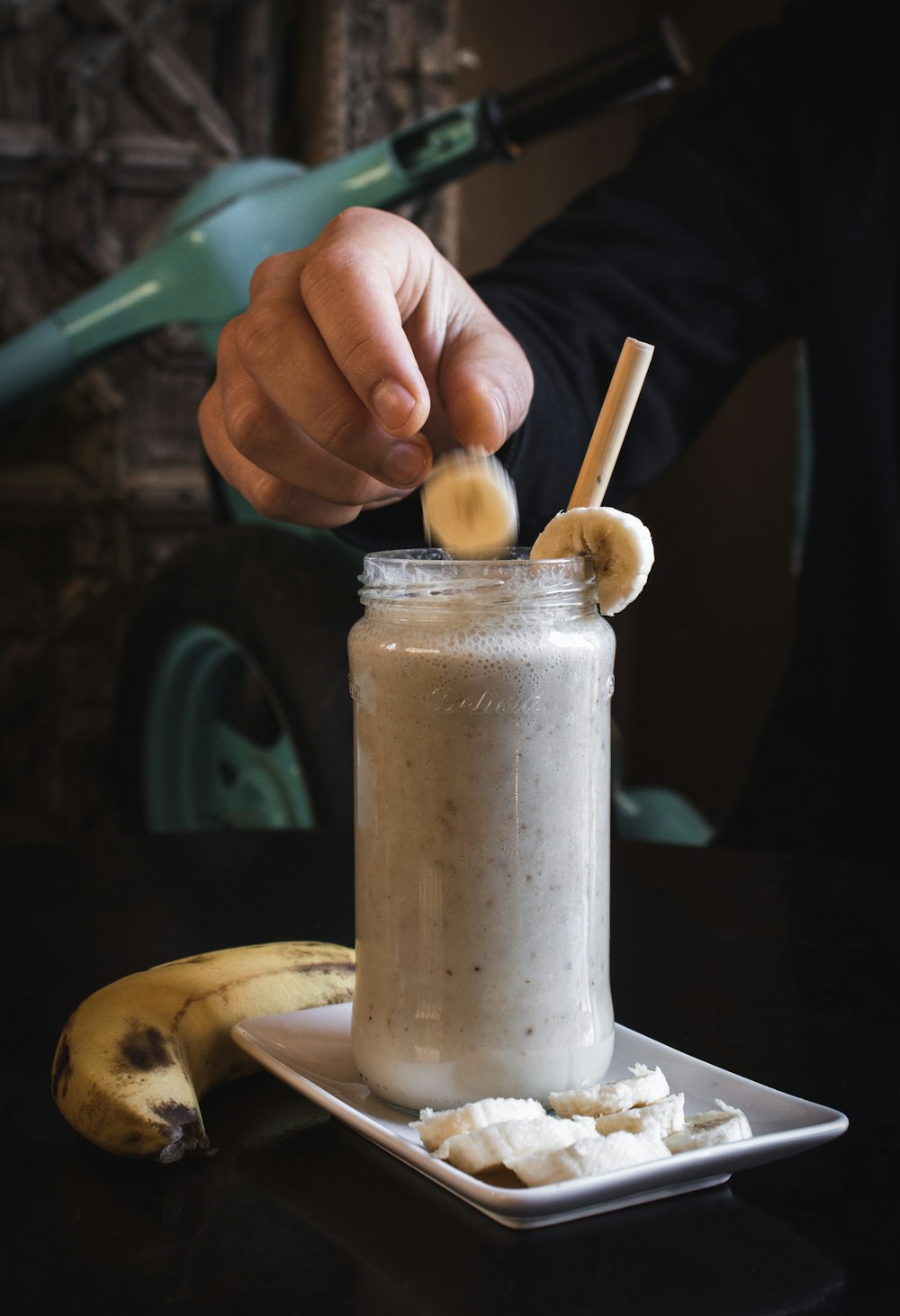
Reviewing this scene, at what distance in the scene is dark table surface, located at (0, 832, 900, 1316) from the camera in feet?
1.38

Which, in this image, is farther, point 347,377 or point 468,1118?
point 347,377

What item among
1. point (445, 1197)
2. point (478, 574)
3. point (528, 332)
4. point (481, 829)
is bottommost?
point (445, 1197)

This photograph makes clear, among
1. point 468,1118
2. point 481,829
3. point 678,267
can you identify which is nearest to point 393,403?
point 481,829

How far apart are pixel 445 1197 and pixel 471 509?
1.01ft

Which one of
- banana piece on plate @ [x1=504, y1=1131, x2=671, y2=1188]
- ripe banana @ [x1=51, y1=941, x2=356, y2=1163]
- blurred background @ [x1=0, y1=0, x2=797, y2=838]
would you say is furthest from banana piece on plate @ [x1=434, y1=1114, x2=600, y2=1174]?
blurred background @ [x1=0, y1=0, x2=797, y2=838]

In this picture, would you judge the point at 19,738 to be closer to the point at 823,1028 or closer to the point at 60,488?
the point at 60,488

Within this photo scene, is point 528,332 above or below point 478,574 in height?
above

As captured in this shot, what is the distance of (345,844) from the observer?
3.67 ft

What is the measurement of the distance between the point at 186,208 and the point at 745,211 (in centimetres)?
96

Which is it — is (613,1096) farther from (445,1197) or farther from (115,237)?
(115,237)

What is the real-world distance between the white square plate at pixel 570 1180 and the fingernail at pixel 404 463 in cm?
28

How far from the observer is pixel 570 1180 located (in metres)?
0.45

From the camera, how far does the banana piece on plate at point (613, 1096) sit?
53 centimetres

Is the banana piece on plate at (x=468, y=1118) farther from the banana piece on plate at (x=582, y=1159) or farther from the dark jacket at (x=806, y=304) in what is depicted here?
the dark jacket at (x=806, y=304)
